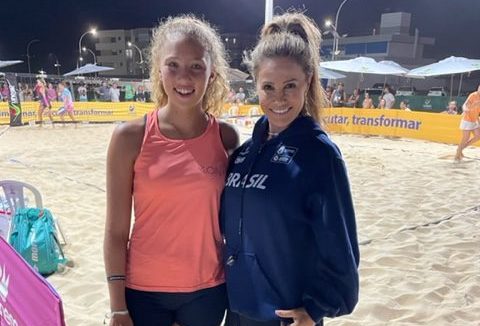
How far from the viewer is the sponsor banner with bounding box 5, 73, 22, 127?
45.4 ft

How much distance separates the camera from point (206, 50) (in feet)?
5.27

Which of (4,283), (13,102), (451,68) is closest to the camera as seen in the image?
(4,283)

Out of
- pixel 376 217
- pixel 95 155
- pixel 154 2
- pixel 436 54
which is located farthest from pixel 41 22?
pixel 376 217

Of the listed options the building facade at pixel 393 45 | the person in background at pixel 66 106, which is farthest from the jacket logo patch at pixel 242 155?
the building facade at pixel 393 45

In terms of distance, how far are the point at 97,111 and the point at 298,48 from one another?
55.1ft

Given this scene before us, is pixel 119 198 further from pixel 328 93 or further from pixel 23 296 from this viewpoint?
pixel 328 93

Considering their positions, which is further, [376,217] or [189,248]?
[376,217]

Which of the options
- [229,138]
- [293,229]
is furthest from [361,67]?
[293,229]

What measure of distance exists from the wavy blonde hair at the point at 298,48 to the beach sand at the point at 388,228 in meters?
1.91

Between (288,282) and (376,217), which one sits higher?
(288,282)

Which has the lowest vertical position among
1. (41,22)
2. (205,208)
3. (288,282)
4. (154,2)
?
(288,282)

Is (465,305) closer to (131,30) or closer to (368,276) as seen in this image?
(368,276)

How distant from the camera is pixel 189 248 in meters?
1.56

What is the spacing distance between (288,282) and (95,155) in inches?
332
